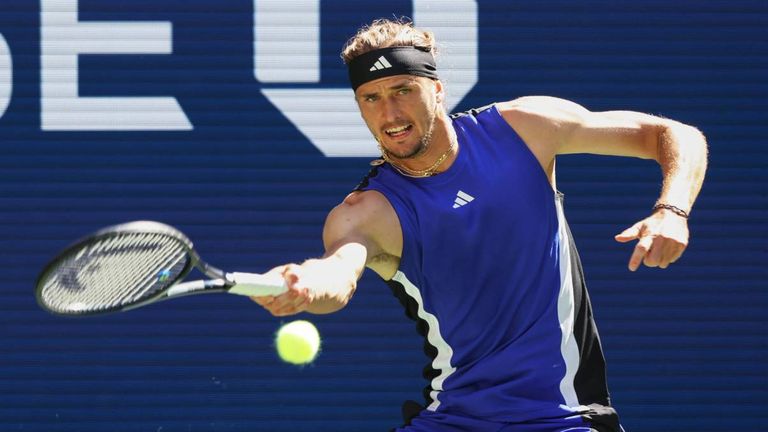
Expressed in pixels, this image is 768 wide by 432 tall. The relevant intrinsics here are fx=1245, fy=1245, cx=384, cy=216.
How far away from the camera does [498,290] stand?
3.81 metres

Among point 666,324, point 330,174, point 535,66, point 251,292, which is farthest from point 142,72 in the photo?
point 251,292

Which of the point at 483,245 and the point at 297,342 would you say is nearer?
the point at 483,245

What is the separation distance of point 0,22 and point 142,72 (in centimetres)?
78

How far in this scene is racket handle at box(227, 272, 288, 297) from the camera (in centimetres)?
308

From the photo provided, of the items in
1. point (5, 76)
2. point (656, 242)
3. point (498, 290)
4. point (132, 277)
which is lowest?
point (498, 290)

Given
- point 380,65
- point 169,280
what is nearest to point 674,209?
point 380,65

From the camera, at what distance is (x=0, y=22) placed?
21.2ft

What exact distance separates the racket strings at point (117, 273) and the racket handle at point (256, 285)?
16 centimetres

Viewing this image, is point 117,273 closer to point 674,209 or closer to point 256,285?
point 256,285

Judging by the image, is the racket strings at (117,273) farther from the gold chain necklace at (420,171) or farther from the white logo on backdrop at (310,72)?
the white logo on backdrop at (310,72)

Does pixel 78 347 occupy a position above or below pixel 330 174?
below

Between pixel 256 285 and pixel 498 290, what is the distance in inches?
38.4

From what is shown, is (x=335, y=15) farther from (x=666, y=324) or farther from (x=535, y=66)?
(x=666, y=324)

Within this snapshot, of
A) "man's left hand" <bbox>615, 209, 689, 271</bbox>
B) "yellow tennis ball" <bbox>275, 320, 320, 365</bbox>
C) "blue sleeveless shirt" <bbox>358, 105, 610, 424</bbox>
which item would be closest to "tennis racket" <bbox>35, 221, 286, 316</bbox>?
"blue sleeveless shirt" <bbox>358, 105, 610, 424</bbox>
